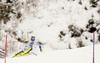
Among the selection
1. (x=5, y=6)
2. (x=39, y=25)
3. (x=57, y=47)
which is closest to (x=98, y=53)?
(x=57, y=47)

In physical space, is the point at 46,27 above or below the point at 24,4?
below

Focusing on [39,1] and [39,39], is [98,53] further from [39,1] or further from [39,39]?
[39,1]

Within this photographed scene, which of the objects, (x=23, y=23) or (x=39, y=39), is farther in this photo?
(x=23, y=23)

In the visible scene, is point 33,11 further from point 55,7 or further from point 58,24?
point 58,24

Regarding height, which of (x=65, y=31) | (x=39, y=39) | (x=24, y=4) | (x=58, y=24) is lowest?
(x=39, y=39)

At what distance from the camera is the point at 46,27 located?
24.9 feet

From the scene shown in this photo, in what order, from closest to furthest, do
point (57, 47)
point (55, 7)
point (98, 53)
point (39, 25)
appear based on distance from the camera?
1. point (98, 53)
2. point (57, 47)
3. point (39, 25)
4. point (55, 7)

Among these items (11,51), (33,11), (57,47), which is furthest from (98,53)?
(33,11)

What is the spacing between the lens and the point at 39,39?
23.5 ft

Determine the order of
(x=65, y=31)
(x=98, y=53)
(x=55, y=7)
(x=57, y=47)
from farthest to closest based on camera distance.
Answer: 1. (x=55, y=7)
2. (x=65, y=31)
3. (x=57, y=47)
4. (x=98, y=53)

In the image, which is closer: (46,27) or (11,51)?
(11,51)

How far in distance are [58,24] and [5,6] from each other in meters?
4.22

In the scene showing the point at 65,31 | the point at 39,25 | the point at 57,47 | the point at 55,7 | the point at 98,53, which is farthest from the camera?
the point at 55,7

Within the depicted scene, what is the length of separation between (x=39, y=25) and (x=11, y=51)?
2470mm
